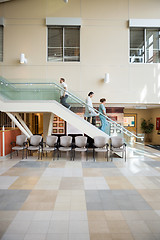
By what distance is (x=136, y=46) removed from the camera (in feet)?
32.7

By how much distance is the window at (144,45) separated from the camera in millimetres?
9951

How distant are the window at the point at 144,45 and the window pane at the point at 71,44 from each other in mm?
3128

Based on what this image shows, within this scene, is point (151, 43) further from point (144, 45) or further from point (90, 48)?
point (90, 48)

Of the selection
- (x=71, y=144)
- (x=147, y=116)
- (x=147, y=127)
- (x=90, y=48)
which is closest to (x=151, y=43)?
(x=90, y=48)

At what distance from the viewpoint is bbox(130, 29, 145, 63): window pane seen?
32.6 feet

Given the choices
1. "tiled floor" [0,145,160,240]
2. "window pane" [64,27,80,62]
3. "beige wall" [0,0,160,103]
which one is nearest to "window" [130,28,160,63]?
"beige wall" [0,0,160,103]

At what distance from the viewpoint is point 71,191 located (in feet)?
14.1

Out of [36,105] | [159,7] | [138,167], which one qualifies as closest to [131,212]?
[138,167]

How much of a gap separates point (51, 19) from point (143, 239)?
1052cm

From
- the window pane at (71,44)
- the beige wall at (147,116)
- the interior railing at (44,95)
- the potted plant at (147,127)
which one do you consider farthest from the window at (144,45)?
the potted plant at (147,127)

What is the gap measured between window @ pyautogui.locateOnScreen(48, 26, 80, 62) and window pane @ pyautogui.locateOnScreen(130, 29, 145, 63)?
3.12 metres

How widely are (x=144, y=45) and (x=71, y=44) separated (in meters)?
4.26

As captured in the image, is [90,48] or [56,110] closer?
[56,110]

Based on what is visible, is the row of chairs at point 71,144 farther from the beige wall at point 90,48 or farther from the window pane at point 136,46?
the window pane at point 136,46
